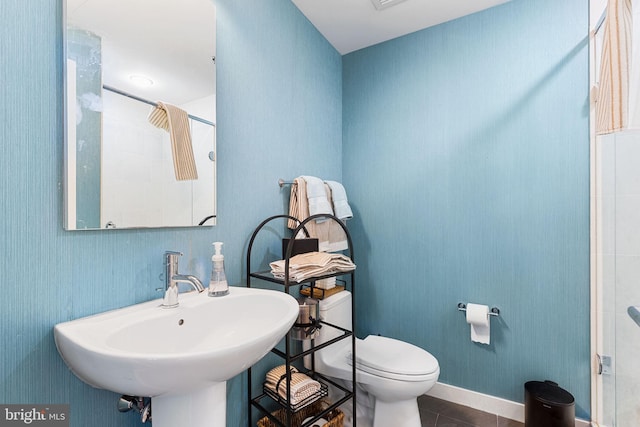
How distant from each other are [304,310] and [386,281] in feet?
2.77

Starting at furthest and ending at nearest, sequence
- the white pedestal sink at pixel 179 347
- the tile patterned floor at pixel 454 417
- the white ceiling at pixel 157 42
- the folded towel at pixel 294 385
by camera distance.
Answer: the tile patterned floor at pixel 454 417 < the folded towel at pixel 294 385 < the white ceiling at pixel 157 42 < the white pedestal sink at pixel 179 347

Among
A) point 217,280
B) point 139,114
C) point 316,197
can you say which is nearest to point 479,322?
point 316,197

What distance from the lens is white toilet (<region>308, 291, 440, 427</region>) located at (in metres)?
1.42

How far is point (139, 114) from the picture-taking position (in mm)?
988

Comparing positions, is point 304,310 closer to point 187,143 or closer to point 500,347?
point 187,143

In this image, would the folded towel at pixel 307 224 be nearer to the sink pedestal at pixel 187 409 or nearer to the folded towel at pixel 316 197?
the folded towel at pixel 316 197

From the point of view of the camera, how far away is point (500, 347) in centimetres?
176

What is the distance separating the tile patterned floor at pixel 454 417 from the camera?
5.48 feet

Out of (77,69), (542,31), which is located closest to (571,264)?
(542,31)

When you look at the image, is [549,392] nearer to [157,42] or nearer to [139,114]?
[139,114]

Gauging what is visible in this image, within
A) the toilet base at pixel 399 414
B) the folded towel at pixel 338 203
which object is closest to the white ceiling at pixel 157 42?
the folded towel at pixel 338 203

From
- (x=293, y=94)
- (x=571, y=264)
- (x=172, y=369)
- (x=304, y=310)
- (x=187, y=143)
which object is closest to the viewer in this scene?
(x=172, y=369)

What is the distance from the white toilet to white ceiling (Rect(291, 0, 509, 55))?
65.2 inches

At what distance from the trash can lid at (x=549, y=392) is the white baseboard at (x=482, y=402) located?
0.18m
